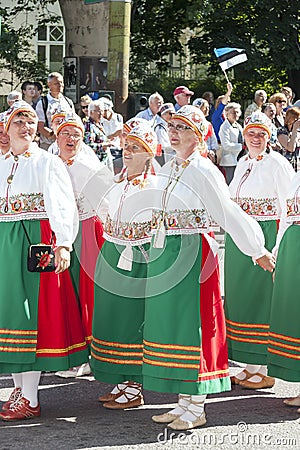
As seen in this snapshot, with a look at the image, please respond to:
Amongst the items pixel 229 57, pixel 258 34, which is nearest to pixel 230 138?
pixel 229 57

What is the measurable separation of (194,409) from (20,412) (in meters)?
1.03

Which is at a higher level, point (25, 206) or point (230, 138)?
point (230, 138)

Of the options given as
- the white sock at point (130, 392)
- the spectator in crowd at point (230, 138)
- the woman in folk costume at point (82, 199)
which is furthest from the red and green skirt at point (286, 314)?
the spectator in crowd at point (230, 138)

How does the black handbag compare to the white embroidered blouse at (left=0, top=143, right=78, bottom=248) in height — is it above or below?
below

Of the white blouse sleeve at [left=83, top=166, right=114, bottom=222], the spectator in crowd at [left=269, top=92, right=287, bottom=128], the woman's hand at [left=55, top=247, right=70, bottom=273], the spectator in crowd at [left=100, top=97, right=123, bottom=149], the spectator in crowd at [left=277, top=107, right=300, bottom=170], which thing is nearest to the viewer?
the woman's hand at [left=55, top=247, right=70, bottom=273]

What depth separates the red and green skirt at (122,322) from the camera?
6.45 m

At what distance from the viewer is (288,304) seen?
257 inches

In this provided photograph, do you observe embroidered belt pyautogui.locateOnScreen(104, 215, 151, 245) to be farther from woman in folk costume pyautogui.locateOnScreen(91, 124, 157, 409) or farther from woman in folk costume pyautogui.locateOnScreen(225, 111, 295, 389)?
woman in folk costume pyautogui.locateOnScreen(225, 111, 295, 389)

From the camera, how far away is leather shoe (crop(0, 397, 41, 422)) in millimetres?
6273

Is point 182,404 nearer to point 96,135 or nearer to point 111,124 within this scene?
point 96,135

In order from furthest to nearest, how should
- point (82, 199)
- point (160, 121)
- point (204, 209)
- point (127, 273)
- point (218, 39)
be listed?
point (218, 39)
point (160, 121)
point (82, 199)
point (127, 273)
point (204, 209)

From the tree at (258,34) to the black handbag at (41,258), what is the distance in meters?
16.5

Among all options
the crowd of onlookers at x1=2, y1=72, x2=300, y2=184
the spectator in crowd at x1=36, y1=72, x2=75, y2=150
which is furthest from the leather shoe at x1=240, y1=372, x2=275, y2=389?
the spectator in crowd at x1=36, y1=72, x2=75, y2=150

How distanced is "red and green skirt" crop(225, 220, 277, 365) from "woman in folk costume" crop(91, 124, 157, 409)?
951 mm
